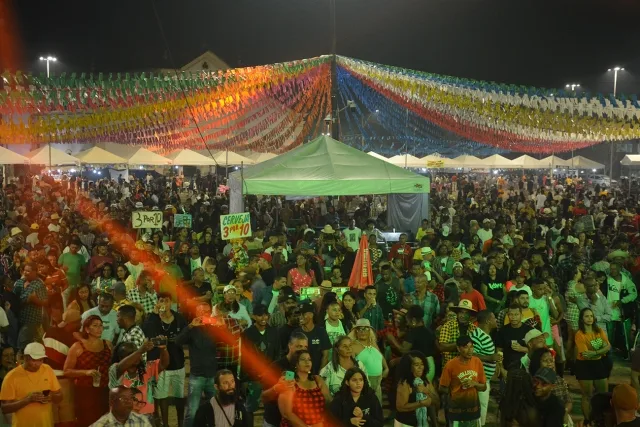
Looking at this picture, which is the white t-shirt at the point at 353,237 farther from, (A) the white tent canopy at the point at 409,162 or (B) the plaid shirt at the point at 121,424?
(A) the white tent canopy at the point at 409,162

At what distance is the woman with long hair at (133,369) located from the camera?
610 cm

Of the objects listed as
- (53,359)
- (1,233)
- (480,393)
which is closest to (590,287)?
(480,393)

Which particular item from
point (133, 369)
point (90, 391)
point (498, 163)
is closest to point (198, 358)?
point (133, 369)

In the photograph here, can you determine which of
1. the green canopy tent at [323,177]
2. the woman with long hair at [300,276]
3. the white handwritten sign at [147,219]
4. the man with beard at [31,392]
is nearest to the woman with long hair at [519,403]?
the man with beard at [31,392]

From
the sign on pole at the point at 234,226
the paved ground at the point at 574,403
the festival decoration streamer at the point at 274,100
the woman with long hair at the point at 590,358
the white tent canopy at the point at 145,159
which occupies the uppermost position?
the festival decoration streamer at the point at 274,100

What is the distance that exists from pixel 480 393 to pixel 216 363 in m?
2.69

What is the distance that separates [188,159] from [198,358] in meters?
24.0

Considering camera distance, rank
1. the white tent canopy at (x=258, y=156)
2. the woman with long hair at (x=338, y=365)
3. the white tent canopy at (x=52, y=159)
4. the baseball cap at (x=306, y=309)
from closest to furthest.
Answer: the woman with long hair at (x=338, y=365), the baseball cap at (x=306, y=309), the white tent canopy at (x=52, y=159), the white tent canopy at (x=258, y=156)

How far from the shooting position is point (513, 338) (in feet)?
24.5

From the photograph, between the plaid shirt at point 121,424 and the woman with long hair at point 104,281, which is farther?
the woman with long hair at point 104,281

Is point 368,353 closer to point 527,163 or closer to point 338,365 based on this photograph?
point 338,365

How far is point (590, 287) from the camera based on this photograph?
9227 millimetres

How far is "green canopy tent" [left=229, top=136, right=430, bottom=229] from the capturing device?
1361 centimetres

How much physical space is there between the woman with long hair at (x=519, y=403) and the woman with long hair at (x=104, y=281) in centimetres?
598
